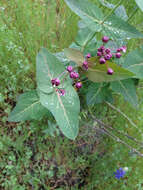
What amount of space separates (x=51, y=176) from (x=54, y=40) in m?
0.96

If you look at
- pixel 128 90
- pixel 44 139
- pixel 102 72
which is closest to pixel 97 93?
pixel 128 90

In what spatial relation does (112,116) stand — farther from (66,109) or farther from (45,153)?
(66,109)

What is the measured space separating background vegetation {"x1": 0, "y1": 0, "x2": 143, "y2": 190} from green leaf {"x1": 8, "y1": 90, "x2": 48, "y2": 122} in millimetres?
342

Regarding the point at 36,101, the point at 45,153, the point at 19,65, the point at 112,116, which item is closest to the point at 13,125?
the point at 45,153

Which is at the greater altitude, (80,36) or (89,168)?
(80,36)

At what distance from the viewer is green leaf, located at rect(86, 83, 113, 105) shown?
91 centimetres

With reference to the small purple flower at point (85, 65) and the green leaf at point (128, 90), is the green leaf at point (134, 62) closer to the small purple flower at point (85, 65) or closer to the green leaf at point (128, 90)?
the green leaf at point (128, 90)

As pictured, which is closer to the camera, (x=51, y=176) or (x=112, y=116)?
(x=51, y=176)

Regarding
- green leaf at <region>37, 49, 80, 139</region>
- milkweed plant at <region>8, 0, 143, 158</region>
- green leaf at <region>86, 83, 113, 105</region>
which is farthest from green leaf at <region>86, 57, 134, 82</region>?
green leaf at <region>86, 83, 113, 105</region>

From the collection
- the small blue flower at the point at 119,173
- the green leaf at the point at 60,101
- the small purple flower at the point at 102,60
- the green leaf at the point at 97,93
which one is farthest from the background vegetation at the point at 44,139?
the small purple flower at the point at 102,60

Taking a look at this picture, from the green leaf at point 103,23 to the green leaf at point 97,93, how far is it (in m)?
0.27

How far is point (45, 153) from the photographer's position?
1.29 meters

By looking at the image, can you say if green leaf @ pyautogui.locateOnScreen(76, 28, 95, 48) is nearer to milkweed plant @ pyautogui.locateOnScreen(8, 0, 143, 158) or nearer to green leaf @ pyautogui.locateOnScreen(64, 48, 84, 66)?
milkweed plant @ pyautogui.locateOnScreen(8, 0, 143, 158)

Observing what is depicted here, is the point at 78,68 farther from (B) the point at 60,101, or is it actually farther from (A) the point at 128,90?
(A) the point at 128,90
